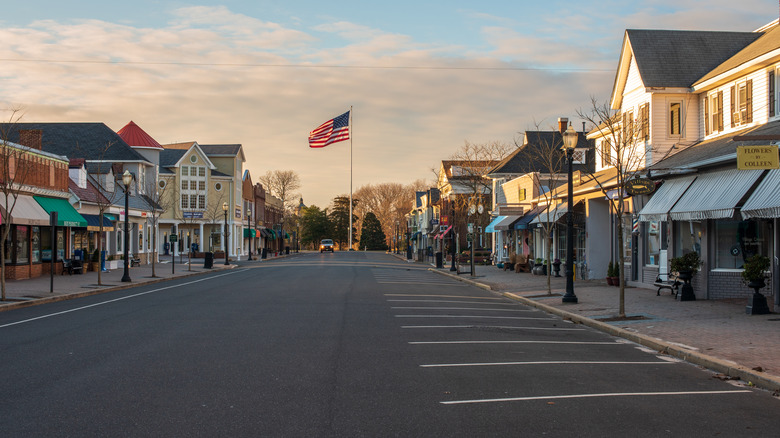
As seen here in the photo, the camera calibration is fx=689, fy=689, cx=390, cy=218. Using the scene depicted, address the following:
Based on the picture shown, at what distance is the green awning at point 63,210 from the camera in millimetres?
31125

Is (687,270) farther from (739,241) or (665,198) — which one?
(665,198)

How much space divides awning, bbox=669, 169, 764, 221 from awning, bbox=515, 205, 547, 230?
1704cm

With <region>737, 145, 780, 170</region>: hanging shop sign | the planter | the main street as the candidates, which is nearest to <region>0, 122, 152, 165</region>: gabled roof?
the main street

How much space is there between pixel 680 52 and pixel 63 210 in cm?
2768

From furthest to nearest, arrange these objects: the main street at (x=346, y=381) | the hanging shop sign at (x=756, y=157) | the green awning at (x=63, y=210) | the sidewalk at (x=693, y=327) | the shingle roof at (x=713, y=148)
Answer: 1. the green awning at (x=63, y=210)
2. the shingle roof at (x=713, y=148)
3. the hanging shop sign at (x=756, y=157)
4. the sidewalk at (x=693, y=327)
5. the main street at (x=346, y=381)

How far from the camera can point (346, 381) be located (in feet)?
27.8

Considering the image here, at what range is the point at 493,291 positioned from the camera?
26.3 meters

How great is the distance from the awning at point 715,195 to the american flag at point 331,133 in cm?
4499

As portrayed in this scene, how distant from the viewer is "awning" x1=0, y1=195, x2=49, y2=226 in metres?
27.2

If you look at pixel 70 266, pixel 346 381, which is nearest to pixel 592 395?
pixel 346 381

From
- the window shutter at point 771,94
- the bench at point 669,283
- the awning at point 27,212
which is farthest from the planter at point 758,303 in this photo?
the awning at point 27,212

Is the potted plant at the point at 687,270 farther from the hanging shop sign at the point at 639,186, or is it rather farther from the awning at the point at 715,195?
the hanging shop sign at the point at 639,186

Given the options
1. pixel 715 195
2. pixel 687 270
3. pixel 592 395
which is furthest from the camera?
pixel 687 270

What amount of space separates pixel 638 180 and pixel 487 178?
132ft
